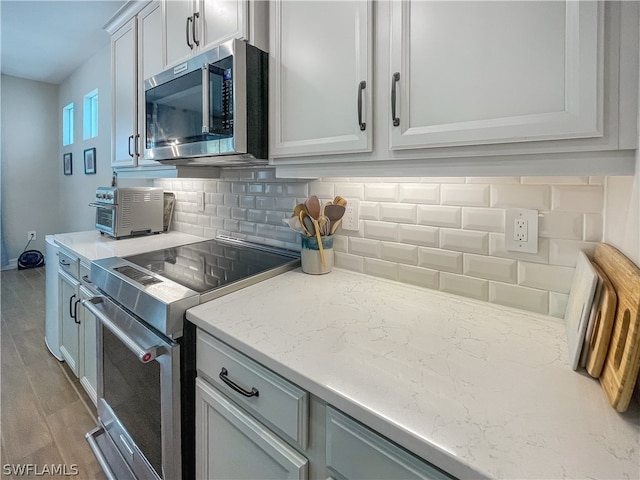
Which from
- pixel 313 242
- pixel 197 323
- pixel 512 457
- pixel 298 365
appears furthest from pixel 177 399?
pixel 512 457

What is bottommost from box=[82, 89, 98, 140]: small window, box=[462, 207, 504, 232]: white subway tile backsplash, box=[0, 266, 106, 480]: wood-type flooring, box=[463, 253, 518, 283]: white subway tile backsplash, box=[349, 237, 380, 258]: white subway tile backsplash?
box=[0, 266, 106, 480]: wood-type flooring

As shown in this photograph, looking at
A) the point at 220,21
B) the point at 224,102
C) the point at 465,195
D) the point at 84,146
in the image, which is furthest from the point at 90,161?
the point at 465,195

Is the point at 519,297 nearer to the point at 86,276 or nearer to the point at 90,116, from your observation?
the point at 86,276

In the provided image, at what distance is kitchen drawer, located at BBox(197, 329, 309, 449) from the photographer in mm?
726

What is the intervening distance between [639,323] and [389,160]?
649 mm

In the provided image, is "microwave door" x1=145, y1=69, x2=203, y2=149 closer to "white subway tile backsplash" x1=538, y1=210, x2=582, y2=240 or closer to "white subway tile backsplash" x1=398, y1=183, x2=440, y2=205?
"white subway tile backsplash" x1=398, y1=183, x2=440, y2=205

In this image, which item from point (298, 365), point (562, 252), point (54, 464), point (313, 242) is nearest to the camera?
point (298, 365)

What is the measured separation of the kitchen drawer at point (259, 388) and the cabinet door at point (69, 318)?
134cm

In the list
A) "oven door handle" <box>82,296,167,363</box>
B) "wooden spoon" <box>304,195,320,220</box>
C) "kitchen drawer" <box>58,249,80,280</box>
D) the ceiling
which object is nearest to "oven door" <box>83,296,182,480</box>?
"oven door handle" <box>82,296,167,363</box>

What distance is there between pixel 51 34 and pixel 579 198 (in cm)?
439

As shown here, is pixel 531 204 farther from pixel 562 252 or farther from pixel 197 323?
pixel 197 323

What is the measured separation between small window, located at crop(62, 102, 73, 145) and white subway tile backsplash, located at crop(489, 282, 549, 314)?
5.48 metres

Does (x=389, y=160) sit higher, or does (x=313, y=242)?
(x=389, y=160)

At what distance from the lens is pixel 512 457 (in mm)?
488
